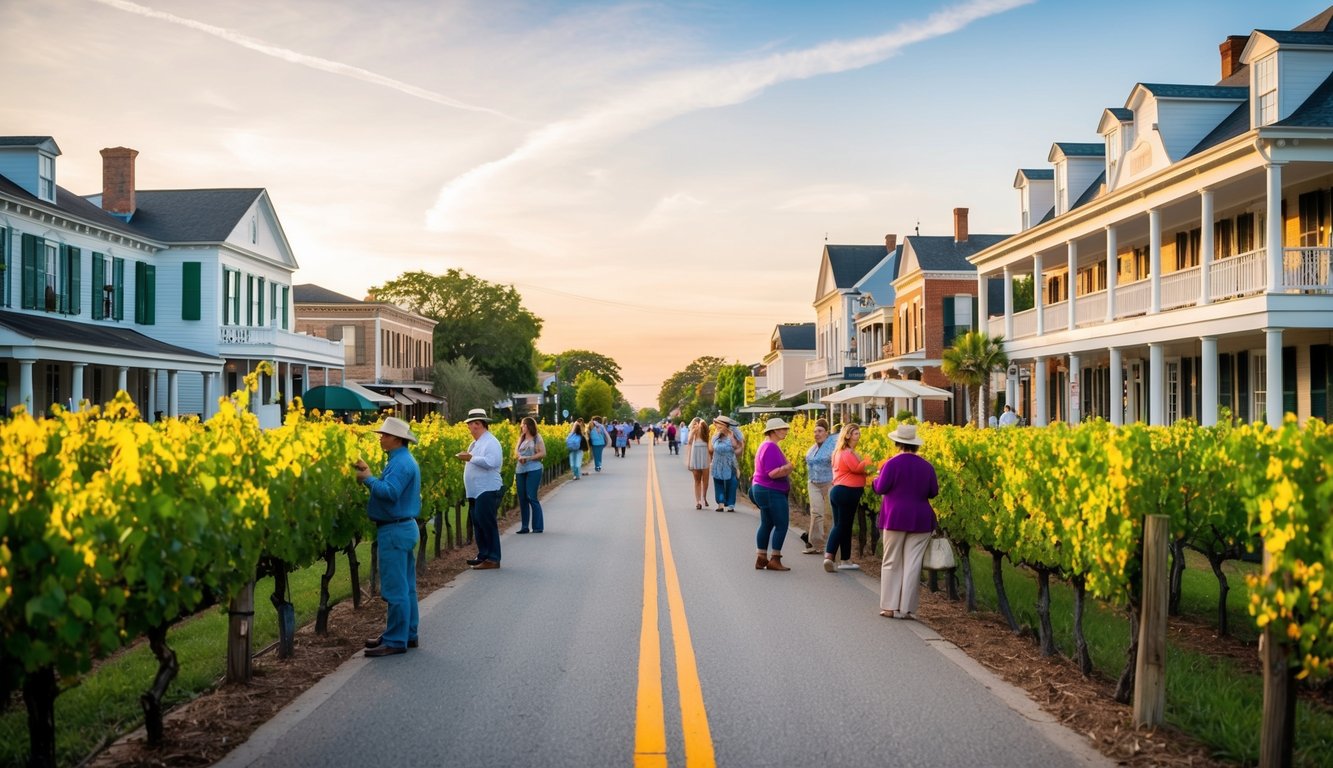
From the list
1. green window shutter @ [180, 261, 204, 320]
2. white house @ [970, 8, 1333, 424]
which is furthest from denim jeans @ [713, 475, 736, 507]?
green window shutter @ [180, 261, 204, 320]

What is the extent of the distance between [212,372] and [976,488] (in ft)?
121

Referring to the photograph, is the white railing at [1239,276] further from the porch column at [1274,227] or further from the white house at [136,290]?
the white house at [136,290]

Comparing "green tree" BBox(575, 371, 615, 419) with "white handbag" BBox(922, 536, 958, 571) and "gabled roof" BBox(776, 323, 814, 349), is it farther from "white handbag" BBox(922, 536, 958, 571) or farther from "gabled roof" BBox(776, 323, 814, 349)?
"white handbag" BBox(922, 536, 958, 571)

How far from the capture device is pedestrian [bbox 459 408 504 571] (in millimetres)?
14078

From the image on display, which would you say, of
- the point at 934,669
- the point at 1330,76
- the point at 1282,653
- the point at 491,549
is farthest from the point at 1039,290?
the point at 1282,653

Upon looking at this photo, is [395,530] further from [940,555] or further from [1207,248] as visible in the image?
[1207,248]

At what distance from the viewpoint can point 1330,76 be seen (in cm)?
2222

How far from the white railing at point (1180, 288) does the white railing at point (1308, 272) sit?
2.93 metres

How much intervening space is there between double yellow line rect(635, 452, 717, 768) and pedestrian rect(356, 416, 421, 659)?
1.92 m

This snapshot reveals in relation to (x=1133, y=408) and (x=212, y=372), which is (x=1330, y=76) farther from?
(x=212, y=372)

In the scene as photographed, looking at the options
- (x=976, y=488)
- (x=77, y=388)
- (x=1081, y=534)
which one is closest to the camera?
(x=1081, y=534)

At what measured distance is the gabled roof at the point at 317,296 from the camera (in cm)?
6950

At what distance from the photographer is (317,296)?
7081 centimetres

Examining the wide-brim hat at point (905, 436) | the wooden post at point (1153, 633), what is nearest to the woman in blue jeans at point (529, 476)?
the wide-brim hat at point (905, 436)
